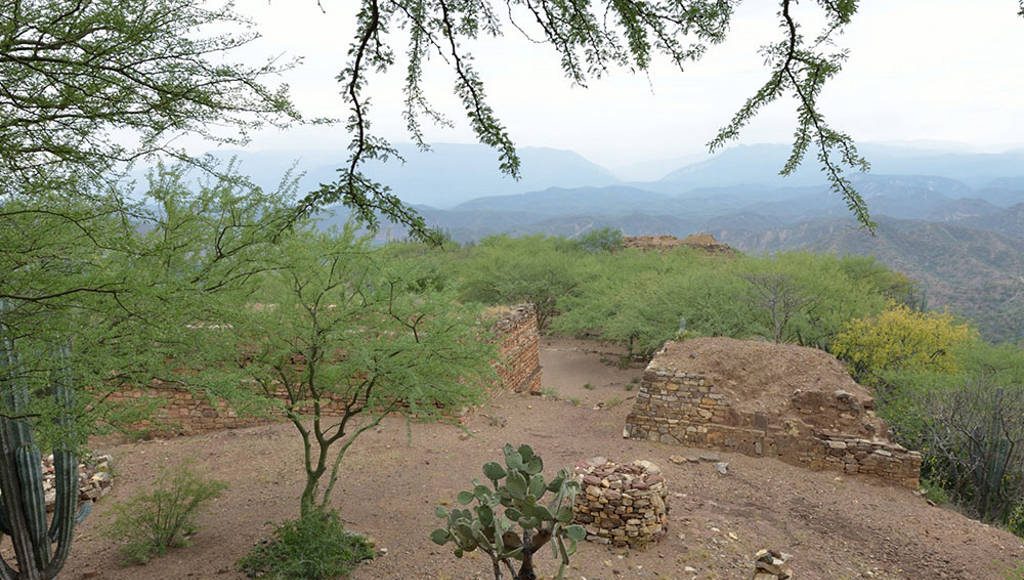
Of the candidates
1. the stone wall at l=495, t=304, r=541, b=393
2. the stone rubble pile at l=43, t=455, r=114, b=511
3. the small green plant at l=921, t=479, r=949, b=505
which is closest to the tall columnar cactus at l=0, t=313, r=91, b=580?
the stone rubble pile at l=43, t=455, r=114, b=511

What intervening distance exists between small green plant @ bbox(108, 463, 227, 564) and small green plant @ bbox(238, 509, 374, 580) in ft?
3.09

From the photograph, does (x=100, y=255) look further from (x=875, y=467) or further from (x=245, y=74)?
(x=875, y=467)

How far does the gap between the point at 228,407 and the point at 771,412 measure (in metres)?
9.25

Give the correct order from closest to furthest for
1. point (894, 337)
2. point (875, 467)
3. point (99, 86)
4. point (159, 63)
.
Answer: point (99, 86), point (159, 63), point (875, 467), point (894, 337)

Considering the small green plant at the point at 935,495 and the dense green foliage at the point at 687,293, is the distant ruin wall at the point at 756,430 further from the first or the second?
the dense green foliage at the point at 687,293

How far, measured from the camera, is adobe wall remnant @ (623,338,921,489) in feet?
28.9

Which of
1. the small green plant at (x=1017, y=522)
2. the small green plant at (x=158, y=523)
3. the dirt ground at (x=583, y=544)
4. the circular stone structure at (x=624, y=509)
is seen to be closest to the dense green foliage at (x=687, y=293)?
the dirt ground at (x=583, y=544)

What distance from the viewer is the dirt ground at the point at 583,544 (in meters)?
5.88

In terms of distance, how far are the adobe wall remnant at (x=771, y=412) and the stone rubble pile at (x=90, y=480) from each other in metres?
8.04

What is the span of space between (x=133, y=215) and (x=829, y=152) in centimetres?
386

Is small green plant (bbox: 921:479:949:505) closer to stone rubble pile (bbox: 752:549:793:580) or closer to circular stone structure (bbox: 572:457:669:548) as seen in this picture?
stone rubble pile (bbox: 752:549:793:580)

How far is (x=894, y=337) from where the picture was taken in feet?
51.0

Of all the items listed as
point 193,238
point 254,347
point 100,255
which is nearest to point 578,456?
point 254,347

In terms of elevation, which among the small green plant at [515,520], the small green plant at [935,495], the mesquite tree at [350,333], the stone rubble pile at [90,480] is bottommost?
the small green plant at [935,495]
